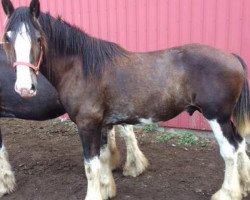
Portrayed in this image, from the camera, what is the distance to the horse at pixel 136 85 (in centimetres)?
365

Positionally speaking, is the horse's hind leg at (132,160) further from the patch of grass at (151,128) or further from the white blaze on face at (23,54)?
the white blaze on face at (23,54)

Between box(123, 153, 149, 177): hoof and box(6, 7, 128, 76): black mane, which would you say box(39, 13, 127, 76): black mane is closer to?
box(6, 7, 128, 76): black mane

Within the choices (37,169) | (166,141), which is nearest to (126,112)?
(37,169)

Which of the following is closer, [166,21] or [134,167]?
[134,167]

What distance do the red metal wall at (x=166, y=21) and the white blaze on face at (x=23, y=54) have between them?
3.16 metres

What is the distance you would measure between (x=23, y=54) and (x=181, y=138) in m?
3.45

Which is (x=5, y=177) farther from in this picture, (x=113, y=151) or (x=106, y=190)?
(x=113, y=151)

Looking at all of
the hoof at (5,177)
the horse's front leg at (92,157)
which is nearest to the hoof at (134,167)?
the horse's front leg at (92,157)

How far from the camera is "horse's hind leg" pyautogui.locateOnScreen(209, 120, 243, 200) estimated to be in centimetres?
370

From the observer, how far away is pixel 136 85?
3.72 m

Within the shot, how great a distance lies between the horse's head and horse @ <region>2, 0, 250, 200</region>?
0.81ft

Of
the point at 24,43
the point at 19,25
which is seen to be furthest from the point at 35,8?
the point at 24,43

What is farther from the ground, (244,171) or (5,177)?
(244,171)

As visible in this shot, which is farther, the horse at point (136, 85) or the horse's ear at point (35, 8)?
the horse at point (136, 85)
